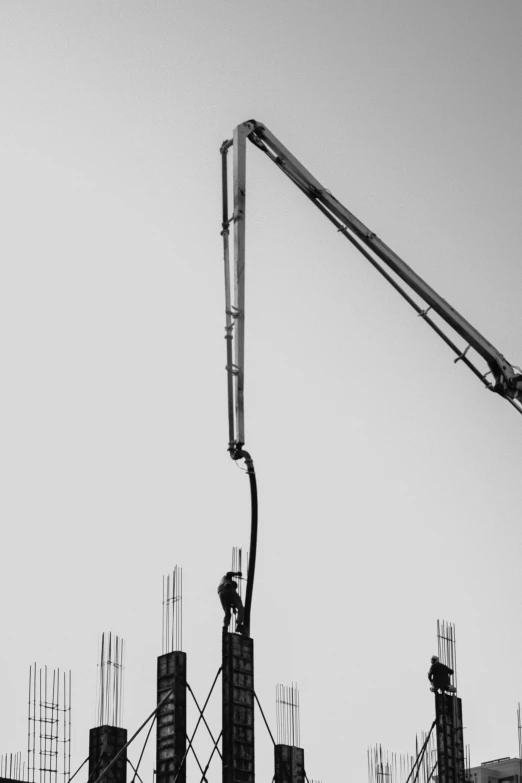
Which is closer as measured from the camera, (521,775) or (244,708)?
(244,708)

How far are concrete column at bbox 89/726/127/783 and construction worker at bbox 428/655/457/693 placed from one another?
288 inches

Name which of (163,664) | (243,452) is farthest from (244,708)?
(243,452)

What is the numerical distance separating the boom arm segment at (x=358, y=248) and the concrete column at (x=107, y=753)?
40.4 ft

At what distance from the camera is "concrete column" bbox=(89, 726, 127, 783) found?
30.2 metres

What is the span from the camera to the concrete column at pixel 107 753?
1188 inches

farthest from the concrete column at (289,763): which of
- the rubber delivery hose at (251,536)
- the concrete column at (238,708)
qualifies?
the rubber delivery hose at (251,536)

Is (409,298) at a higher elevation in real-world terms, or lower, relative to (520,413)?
higher

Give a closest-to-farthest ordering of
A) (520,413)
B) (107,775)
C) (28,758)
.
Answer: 1. (520,413)
2. (107,775)
3. (28,758)

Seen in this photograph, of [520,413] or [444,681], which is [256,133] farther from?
[444,681]

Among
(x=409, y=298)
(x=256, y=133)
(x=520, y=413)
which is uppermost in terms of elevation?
(x=256, y=133)

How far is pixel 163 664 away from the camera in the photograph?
28.3 m

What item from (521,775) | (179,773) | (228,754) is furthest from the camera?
(521,775)

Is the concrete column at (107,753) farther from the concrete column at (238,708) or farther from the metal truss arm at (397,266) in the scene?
the metal truss arm at (397,266)

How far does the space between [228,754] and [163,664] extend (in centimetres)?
429
